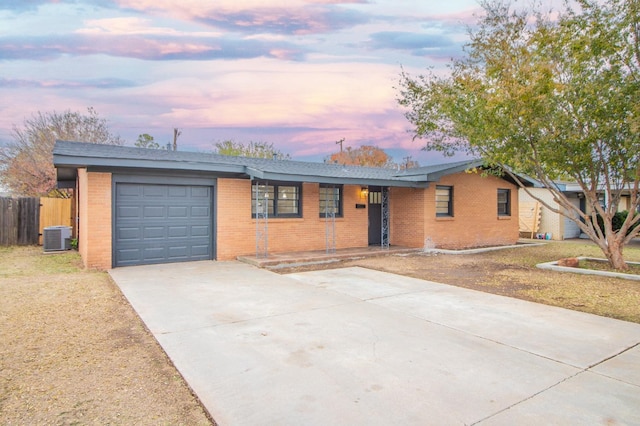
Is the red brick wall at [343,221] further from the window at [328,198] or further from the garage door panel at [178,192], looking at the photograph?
the garage door panel at [178,192]

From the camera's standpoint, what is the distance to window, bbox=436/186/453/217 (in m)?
15.1

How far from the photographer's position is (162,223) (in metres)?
10.3

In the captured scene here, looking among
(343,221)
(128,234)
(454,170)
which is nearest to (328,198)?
(343,221)

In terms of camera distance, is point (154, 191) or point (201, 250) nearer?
point (154, 191)

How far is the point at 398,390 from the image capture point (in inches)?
131

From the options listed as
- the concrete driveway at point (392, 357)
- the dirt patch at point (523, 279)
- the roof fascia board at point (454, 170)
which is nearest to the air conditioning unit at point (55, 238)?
the concrete driveway at point (392, 357)

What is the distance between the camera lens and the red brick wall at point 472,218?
14.6 metres

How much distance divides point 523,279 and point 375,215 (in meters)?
6.69

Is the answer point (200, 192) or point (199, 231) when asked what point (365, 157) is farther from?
point (199, 231)

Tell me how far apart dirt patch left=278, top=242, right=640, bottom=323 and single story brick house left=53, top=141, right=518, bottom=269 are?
2.08 m

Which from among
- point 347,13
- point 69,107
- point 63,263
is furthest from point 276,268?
point 69,107

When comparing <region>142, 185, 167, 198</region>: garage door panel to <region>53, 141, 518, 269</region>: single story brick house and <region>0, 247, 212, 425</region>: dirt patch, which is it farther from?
<region>0, 247, 212, 425</region>: dirt patch

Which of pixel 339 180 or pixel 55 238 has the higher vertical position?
pixel 339 180

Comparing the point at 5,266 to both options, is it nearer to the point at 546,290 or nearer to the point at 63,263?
the point at 63,263
